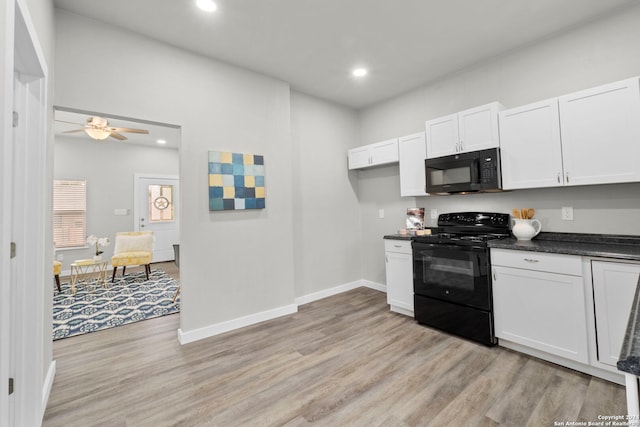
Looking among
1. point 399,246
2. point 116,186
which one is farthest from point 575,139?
point 116,186

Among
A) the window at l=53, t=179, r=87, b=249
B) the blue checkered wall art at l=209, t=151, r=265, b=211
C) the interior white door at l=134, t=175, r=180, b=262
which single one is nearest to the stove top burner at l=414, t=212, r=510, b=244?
the blue checkered wall art at l=209, t=151, r=265, b=211

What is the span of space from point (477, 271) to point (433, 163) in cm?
130

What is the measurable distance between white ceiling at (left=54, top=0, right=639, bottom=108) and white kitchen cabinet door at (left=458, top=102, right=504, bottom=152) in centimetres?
67

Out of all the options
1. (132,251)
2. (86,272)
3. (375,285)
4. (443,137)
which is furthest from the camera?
(132,251)

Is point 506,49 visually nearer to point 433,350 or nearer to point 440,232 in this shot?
point 440,232

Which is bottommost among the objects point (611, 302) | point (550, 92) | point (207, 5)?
point (611, 302)

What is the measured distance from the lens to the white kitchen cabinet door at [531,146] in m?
2.45

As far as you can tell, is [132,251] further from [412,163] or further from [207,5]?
[412,163]

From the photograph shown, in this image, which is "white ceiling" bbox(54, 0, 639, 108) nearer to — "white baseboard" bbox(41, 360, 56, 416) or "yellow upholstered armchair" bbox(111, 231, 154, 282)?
"white baseboard" bbox(41, 360, 56, 416)

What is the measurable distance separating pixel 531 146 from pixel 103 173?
7.66 metres

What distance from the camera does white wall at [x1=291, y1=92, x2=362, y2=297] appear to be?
3.89 metres

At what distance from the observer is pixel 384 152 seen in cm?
388

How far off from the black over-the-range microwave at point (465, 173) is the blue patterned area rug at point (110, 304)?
11.8 ft

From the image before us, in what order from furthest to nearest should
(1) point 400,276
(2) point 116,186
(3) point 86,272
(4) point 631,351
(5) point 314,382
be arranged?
(2) point 116,186 < (3) point 86,272 < (1) point 400,276 < (5) point 314,382 < (4) point 631,351
